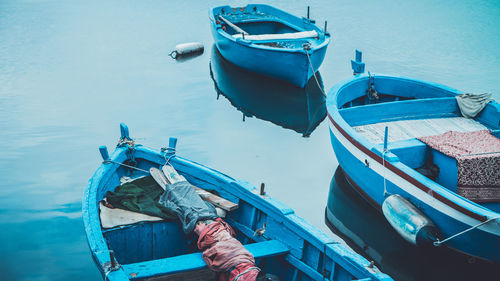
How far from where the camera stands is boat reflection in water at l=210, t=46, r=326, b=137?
11.6 metres

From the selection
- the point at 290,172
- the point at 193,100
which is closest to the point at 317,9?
the point at 193,100

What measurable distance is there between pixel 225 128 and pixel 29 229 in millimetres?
5350

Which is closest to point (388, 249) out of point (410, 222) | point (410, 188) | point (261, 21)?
point (410, 222)

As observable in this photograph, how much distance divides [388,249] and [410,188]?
126 centimetres

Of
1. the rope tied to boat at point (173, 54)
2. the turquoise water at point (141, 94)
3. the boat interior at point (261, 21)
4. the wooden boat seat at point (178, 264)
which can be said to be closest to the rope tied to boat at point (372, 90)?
the turquoise water at point (141, 94)

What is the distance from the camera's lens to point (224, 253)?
15.3 feet

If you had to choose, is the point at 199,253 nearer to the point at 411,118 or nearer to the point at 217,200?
the point at 217,200

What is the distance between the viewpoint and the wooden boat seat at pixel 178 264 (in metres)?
4.63

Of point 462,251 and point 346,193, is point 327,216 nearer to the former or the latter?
point 346,193

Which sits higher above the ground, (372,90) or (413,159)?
(372,90)

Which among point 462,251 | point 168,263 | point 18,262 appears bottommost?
point 18,262

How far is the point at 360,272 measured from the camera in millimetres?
4375

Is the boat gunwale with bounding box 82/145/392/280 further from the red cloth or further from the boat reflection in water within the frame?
the boat reflection in water

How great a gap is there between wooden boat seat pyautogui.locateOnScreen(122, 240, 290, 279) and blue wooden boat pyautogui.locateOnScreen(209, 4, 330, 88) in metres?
7.00
